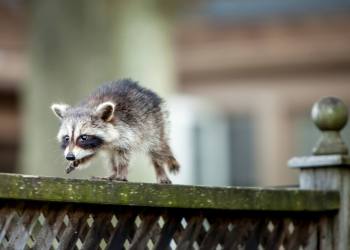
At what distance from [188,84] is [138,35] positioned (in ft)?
27.8

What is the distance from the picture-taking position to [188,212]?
515cm

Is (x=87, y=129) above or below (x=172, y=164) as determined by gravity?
above

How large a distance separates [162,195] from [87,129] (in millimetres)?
1447

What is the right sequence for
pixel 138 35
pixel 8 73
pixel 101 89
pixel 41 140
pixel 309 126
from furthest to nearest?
pixel 309 126 < pixel 8 73 < pixel 138 35 < pixel 41 140 < pixel 101 89

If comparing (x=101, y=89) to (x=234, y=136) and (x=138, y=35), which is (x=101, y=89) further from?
(x=234, y=136)

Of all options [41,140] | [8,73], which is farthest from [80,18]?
[8,73]

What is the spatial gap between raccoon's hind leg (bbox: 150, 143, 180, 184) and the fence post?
2.18 ft

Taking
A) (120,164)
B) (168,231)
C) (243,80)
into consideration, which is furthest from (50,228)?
(243,80)

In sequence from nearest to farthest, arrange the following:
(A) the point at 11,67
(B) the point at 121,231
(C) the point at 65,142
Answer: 1. (B) the point at 121,231
2. (C) the point at 65,142
3. (A) the point at 11,67

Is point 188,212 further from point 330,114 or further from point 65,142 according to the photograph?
point 65,142

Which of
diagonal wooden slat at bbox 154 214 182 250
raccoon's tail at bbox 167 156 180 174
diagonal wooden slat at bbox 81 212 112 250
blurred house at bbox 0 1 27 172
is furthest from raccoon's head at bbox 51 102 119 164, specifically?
blurred house at bbox 0 1 27 172

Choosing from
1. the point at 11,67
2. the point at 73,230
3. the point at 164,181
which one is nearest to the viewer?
the point at 73,230

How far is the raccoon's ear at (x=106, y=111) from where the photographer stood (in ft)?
20.4

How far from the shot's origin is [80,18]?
14.7m
